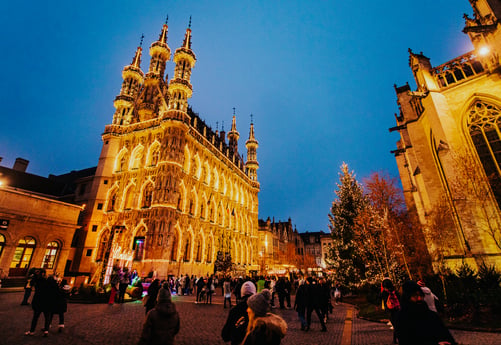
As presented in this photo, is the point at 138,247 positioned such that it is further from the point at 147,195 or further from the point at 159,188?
the point at 159,188

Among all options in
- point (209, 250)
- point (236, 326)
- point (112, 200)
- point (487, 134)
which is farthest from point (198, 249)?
point (487, 134)

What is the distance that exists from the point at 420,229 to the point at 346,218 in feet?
16.7

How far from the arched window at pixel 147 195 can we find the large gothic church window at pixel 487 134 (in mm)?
28371

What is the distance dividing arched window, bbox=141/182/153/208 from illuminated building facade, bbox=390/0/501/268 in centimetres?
2539

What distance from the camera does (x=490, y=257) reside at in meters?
12.1

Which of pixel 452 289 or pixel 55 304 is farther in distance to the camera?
pixel 452 289

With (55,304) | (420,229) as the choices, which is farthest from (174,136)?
(420,229)

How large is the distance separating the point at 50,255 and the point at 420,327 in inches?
1186

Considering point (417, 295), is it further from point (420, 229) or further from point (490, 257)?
point (420, 229)

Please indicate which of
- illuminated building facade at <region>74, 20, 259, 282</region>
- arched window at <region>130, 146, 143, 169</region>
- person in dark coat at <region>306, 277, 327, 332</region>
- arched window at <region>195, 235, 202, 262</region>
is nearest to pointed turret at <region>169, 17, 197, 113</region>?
illuminated building facade at <region>74, 20, 259, 282</region>

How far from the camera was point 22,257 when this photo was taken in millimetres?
20719

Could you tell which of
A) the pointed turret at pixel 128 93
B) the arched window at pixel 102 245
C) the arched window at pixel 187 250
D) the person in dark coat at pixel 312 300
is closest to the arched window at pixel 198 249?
the arched window at pixel 187 250

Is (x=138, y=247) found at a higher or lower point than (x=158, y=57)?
lower

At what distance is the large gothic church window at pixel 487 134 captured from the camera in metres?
14.2
